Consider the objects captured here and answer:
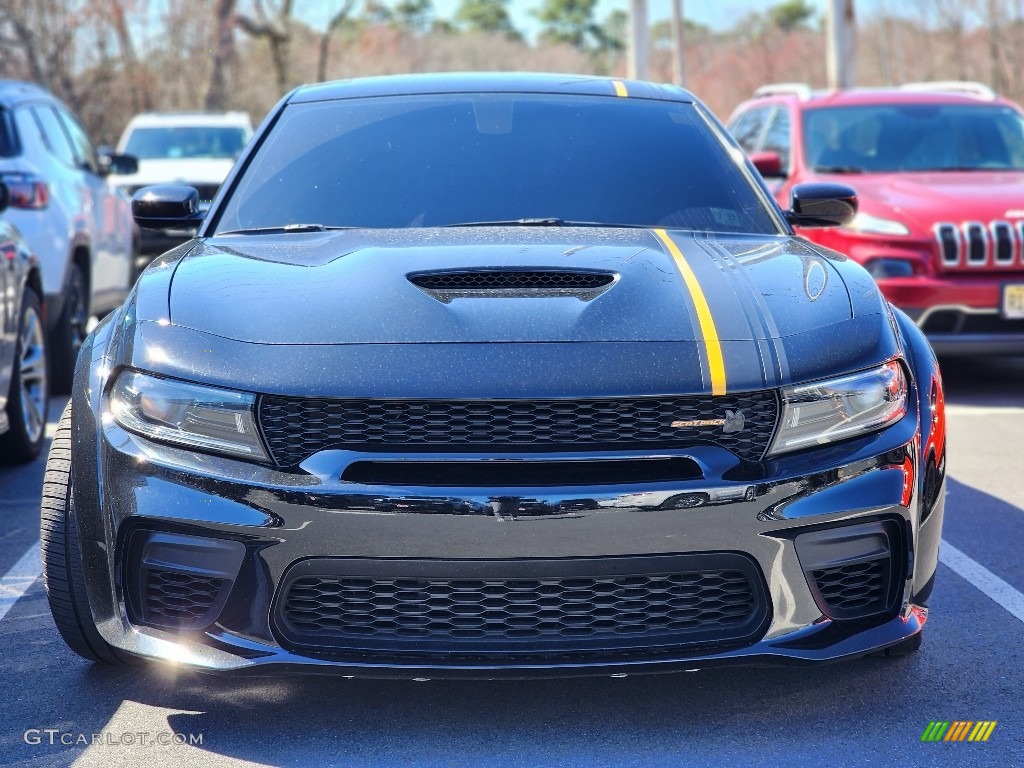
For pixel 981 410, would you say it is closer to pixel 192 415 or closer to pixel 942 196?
pixel 942 196

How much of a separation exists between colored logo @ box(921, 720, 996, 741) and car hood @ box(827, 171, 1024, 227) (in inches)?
197

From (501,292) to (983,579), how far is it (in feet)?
6.61

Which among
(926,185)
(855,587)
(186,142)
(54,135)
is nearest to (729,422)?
(855,587)

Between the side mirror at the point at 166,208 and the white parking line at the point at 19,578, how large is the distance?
112 centimetres

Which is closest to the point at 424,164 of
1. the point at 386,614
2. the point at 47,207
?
the point at 386,614

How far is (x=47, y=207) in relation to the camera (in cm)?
772

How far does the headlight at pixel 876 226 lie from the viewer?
7801mm

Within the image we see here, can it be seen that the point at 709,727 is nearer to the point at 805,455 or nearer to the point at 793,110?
the point at 805,455

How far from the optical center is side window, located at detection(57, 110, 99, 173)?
916 cm

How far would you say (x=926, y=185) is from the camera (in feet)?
27.2

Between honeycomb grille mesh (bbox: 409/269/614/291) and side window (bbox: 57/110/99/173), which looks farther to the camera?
side window (bbox: 57/110/99/173)

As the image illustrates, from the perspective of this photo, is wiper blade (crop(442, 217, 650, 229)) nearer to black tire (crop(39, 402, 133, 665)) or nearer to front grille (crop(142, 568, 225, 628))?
black tire (crop(39, 402, 133, 665))

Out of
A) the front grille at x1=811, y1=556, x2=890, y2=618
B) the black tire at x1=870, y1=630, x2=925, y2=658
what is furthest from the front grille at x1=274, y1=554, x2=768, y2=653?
the black tire at x1=870, y1=630, x2=925, y2=658

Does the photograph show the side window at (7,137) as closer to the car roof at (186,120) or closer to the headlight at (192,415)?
the headlight at (192,415)
